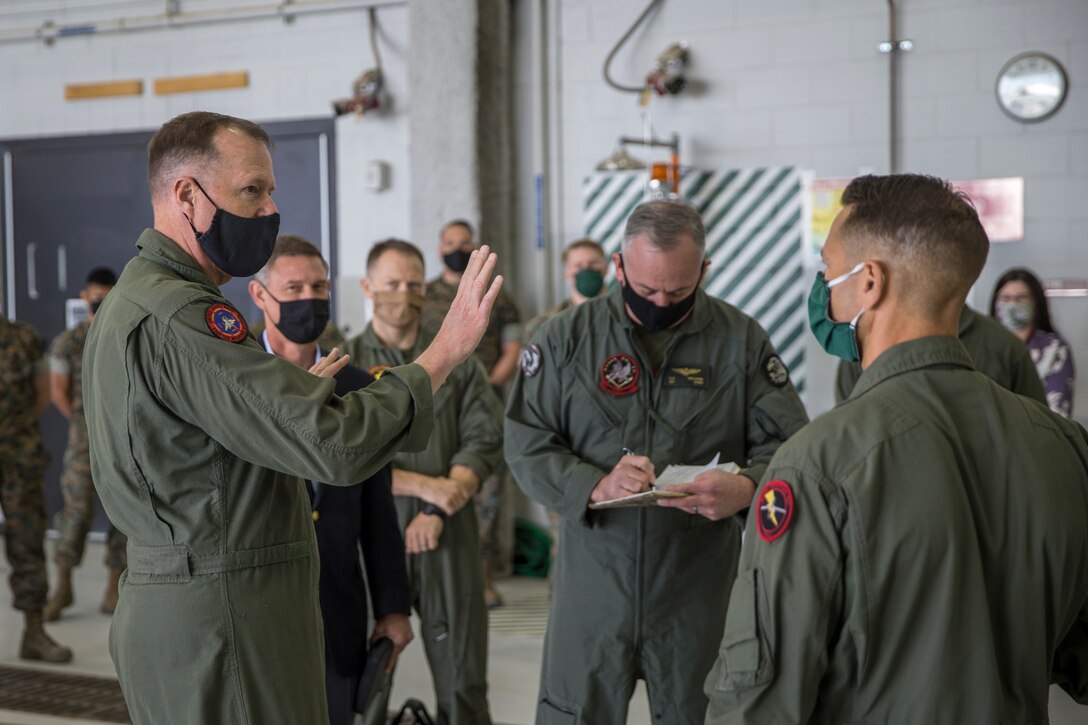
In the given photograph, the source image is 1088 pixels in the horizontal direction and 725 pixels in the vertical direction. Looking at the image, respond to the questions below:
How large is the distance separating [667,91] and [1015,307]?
2.20 m

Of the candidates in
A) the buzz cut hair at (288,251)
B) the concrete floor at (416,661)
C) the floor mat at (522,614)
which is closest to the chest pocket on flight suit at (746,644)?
the buzz cut hair at (288,251)

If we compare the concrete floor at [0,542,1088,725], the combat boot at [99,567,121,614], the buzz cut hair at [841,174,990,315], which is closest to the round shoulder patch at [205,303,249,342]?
the buzz cut hair at [841,174,990,315]


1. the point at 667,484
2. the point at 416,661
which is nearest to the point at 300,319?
the point at 667,484

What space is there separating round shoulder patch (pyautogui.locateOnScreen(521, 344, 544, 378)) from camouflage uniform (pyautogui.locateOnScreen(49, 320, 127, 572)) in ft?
11.8

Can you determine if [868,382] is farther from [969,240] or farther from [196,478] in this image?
[196,478]

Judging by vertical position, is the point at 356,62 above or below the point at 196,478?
above

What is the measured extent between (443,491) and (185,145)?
70.1 inches

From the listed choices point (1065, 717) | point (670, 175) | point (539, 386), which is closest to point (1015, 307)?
point (670, 175)

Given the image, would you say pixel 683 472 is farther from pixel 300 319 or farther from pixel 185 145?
pixel 185 145

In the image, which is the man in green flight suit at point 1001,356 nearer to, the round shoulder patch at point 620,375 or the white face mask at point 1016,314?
the round shoulder patch at point 620,375

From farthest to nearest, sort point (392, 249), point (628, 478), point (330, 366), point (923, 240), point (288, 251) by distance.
→ 1. point (392, 249)
2. point (288, 251)
3. point (628, 478)
4. point (330, 366)
5. point (923, 240)

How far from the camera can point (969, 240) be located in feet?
5.11

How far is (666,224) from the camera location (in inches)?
108

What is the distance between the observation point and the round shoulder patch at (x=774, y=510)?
4.82ft
